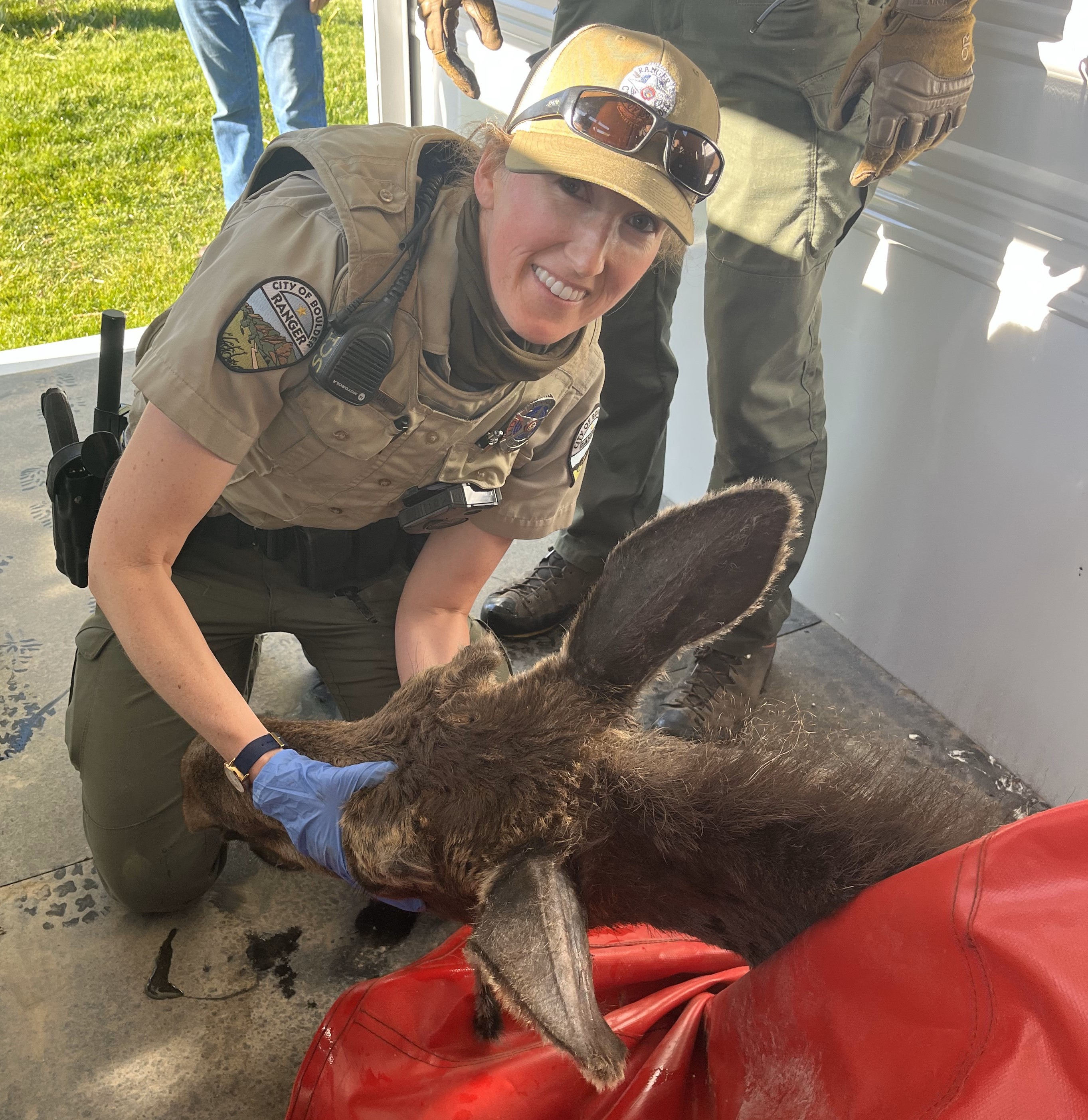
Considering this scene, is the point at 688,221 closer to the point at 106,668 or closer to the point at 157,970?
the point at 106,668

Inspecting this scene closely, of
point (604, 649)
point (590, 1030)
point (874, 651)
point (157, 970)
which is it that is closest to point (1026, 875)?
point (590, 1030)

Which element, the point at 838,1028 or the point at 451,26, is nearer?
the point at 838,1028

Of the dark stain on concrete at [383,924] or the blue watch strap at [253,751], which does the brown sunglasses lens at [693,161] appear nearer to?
the blue watch strap at [253,751]

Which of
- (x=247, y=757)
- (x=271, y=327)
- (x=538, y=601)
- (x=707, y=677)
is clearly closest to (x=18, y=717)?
(x=247, y=757)

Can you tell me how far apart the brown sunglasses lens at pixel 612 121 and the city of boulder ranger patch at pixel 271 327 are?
54cm

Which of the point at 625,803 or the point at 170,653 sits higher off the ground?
the point at 625,803

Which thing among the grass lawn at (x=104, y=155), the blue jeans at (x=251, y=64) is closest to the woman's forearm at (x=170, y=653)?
the blue jeans at (x=251, y=64)

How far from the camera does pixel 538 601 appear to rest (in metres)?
3.23

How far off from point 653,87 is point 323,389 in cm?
77

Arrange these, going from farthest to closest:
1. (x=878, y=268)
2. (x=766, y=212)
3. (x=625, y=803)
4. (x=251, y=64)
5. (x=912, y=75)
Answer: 1. (x=251, y=64)
2. (x=878, y=268)
3. (x=766, y=212)
4. (x=912, y=75)
5. (x=625, y=803)

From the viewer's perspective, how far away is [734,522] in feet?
4.50

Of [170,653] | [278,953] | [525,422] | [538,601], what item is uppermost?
[525,422]

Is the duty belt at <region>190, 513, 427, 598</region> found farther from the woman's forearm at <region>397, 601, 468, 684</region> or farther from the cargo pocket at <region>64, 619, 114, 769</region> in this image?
the cargo pocket at <region>64, 619, 114, 769</region>

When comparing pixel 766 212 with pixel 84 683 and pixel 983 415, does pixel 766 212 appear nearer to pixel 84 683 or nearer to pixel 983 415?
pixel 983 415
